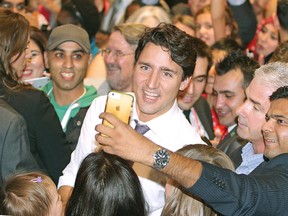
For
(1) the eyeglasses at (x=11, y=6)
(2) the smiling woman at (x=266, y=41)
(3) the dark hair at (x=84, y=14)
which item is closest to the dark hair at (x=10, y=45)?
(1) the eyeglasses at (x=11, y=6)

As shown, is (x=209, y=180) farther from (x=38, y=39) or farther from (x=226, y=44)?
(x=226, y=44)

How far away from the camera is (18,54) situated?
4.36 m

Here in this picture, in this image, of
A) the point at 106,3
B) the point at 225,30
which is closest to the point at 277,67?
the point at 225,30

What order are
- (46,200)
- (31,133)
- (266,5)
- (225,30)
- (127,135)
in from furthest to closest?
(266,5), (225,30), (31,133), (46,200), (127,135)

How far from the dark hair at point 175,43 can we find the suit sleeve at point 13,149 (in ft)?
2.69

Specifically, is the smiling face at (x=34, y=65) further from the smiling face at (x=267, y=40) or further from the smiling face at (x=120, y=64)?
the smiling face at (x=267, y=40)

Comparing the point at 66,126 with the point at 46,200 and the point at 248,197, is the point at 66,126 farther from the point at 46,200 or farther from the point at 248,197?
the point at 248,197

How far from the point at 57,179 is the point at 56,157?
148mm

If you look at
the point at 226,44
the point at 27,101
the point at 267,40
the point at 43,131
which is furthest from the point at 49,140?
the point at 267,40

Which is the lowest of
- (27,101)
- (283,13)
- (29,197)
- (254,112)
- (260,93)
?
(29,197)

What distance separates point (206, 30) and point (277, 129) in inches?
172

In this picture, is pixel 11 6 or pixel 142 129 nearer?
pixel 142 129

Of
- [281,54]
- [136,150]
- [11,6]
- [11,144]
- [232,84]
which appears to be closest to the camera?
[136,150]

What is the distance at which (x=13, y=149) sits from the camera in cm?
383
